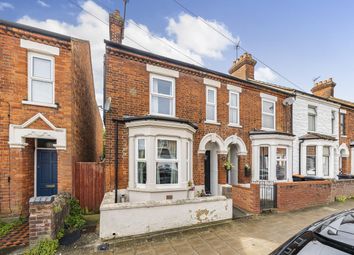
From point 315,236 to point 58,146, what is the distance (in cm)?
746

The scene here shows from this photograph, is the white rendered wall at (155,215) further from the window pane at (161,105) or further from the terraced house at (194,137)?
the window pane at (161,105)

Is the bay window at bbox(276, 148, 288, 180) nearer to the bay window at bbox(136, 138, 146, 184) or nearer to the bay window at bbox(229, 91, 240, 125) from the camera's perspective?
the bay window at bbox(229, 91, 240, 125)

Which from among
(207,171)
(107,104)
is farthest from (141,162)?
(207,171)

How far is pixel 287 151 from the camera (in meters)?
10.3

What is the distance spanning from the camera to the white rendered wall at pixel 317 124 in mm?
11664

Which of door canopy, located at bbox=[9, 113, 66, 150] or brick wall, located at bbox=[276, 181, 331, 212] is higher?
door canopy, located at bbox=[9, 113, 66, 150]

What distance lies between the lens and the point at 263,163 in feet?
33.8

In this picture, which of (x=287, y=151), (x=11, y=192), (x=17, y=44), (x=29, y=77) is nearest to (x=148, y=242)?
(x=11, y=192)

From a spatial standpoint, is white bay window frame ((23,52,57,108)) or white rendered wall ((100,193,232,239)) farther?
white bay window frame ((23,52,57,108))

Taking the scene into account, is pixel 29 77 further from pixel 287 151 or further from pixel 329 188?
pixel 329 188

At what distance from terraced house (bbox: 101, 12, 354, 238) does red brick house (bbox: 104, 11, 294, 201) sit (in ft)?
0.13

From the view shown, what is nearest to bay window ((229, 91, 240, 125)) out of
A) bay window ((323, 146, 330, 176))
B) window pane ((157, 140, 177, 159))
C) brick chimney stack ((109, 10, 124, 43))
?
window pane ((157, 140, 177, 159))

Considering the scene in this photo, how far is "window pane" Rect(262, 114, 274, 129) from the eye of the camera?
36.2ft

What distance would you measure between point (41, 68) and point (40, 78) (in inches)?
15.4
